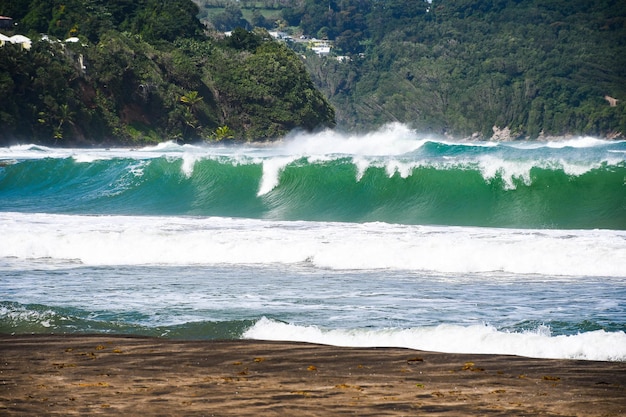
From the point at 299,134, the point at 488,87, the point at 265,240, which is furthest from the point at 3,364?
the point at 488,87

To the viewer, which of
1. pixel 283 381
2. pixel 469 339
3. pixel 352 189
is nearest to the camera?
pixel 283 381

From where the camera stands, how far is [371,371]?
297 inches

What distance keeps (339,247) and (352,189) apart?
10.9 meters

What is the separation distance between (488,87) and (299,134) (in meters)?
75.4

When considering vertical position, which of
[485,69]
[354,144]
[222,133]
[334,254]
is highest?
[334,254]

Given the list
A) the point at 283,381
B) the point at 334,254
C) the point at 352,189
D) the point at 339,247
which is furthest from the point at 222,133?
the point at 283,381

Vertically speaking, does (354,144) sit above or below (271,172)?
below

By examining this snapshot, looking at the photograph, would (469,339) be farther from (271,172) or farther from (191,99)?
(191,99)

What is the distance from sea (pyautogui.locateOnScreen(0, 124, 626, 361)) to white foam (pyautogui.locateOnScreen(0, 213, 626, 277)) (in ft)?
0.12

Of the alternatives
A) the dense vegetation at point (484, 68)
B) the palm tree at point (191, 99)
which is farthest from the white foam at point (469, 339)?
the dense vegetation at point (484, 68)

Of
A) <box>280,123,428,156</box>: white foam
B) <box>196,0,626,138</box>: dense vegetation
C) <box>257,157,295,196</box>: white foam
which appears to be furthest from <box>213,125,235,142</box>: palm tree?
<box>196,0,626,138</box>: dense vegetation

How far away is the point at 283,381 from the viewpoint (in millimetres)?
7148

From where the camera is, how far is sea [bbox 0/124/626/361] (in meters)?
9.82

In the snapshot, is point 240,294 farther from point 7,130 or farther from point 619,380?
point 7,130
